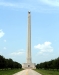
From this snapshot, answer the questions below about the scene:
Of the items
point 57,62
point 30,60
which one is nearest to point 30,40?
point 30,60

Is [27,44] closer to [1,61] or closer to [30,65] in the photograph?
[30,65]

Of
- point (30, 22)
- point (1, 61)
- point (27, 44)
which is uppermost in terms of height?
point (30, 22)

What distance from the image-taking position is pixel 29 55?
170875mm

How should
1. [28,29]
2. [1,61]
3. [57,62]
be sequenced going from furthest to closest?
[28,29] → [57,62] → [1,61]

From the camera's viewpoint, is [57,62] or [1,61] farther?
[57,62]

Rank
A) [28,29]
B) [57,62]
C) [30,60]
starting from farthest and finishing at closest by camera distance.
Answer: [30,60] < [28,29] < [57,62]

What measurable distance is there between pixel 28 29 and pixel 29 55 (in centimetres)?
2037

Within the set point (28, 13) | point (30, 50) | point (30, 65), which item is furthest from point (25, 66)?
point (28, 13)

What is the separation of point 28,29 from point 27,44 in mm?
11271

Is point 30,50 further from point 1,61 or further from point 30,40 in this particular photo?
point 1,61

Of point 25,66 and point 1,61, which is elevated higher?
point 25,66

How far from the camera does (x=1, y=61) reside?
79.5m

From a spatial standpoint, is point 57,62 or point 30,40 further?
point 30,40

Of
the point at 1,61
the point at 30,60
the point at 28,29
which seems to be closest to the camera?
the point at 1,61
